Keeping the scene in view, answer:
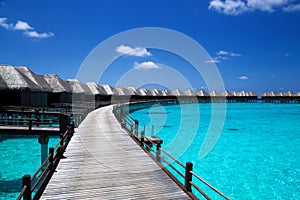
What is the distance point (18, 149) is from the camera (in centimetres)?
1747

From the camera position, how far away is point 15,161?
14.9 meters

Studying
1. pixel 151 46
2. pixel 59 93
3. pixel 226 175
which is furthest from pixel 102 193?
pixel 59 93

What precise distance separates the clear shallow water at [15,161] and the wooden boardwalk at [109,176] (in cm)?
379

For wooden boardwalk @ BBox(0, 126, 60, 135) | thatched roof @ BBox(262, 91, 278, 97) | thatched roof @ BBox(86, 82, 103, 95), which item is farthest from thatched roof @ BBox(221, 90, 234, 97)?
wooden boardwalk @ BBox(0, 126, 60, 135)

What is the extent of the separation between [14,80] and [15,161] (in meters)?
12.6

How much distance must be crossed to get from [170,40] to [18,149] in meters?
20.2

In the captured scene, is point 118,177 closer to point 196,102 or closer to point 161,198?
point 161,198

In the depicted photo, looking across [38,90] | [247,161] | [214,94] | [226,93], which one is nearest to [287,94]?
[226,93]

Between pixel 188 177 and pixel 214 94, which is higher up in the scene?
pixel 214 94

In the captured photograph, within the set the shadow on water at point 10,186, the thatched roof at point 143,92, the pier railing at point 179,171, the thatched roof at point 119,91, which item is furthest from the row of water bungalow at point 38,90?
the pier railing at point 179,171

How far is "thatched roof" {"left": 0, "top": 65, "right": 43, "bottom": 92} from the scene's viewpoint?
2372cm

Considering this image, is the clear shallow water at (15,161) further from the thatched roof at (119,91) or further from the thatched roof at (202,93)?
the thatched roof at (202,93)

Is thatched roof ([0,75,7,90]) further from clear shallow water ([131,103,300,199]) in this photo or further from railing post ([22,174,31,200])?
railing post ([22,174,31,200])

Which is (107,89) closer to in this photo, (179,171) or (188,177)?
(179,171)
